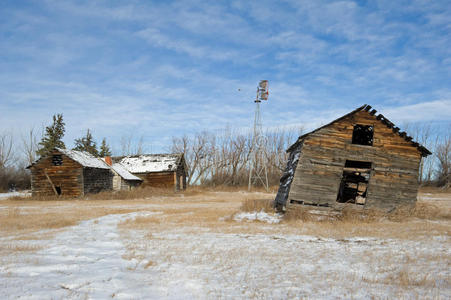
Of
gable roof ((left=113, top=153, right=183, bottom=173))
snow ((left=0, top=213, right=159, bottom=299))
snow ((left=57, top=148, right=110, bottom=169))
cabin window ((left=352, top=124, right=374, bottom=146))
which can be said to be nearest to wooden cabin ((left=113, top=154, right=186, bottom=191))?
gable roof ((left=113, top=153, right=183, bottom=173))

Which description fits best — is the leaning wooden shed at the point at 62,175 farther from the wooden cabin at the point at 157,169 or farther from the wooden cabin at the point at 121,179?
the wooden cabin at the point at 157,169

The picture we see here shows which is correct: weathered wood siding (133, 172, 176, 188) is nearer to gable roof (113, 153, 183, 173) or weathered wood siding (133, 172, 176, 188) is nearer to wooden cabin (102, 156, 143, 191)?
gable roof (113, 153, 183, 173)

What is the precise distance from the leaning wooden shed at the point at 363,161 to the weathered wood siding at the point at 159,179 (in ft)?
78.9

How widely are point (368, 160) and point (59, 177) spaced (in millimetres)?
27629

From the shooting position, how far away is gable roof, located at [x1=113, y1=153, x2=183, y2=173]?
38.2 meters

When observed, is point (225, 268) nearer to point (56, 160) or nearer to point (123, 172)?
point (56, 160)

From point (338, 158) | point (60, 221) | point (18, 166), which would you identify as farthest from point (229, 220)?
point (18, 166)

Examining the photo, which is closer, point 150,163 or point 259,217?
point 259,217

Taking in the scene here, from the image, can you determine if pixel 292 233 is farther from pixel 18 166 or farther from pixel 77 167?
pixel 18 166

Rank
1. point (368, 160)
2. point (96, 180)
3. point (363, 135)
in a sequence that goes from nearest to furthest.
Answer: point (368, 160) < point (363, 135) < point (96, 180)

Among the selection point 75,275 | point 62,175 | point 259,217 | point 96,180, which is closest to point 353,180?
point 259,217

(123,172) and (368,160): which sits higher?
(368,160)

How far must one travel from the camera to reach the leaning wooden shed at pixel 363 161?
15.1 meters

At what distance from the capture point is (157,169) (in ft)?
125
